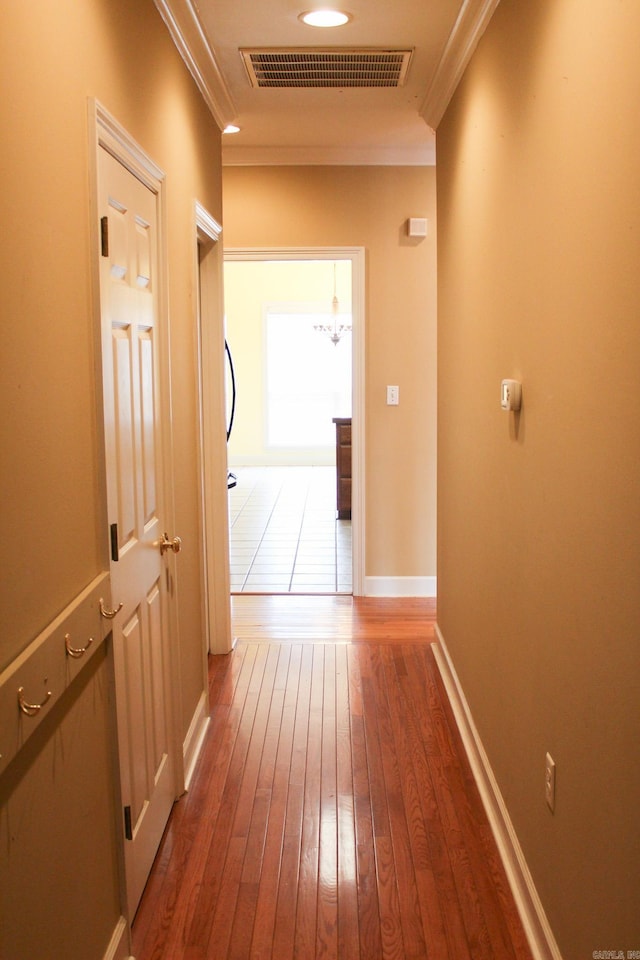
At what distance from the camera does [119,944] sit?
203cm

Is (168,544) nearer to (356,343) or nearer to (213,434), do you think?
(213,434)

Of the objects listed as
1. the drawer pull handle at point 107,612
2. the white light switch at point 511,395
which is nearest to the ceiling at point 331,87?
the white light switch at point 511,395

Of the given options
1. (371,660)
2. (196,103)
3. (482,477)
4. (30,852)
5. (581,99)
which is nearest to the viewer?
(30,852)

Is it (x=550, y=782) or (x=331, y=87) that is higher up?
(x=331, y=87)

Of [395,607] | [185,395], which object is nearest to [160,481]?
[185,395]

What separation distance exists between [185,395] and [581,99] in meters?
1.72

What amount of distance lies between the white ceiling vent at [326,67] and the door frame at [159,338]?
3.26 ft

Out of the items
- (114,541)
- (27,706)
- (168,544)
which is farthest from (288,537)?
(27,706)

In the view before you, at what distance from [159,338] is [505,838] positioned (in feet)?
5.93

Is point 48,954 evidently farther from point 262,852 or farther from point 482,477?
point 482,477

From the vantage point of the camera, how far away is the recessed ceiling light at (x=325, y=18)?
2.81 meters

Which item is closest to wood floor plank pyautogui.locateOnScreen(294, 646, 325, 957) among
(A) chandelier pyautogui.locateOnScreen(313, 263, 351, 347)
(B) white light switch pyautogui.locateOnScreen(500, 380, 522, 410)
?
(B) white light switch pyautogui.locateOnScreen(500, 380, 522, 410)

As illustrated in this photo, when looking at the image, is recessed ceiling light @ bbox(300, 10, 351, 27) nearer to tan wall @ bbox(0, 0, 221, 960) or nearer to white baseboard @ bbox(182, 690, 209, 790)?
tan wall @ bbox(0, 0, 221, 960)

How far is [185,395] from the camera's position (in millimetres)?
3020
